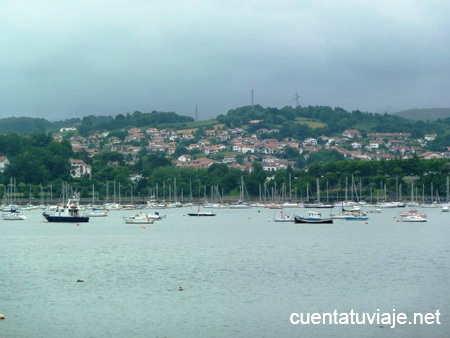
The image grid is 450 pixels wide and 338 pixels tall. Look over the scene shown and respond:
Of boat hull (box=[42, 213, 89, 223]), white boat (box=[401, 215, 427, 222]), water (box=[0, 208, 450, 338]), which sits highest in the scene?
boat hull (box=[42, 213, 89, 223])

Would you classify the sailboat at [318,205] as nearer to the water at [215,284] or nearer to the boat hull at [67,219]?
the boat hull at [67,219]

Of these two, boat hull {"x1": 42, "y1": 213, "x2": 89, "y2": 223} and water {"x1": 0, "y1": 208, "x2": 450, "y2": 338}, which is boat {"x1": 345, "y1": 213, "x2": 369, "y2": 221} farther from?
water {"x1": 0, "y1": 208, "x2": 450, "y2": 338}

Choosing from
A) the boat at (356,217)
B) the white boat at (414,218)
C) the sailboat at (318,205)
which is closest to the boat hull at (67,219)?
the boat at (356,217)

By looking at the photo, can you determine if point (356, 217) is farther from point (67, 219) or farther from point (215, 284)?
point (215, 284)

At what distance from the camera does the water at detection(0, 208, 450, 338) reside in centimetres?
3659

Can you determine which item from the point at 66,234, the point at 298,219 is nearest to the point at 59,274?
the point at 66,234

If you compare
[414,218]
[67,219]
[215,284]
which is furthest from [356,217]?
[215,284]

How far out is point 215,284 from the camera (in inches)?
1911

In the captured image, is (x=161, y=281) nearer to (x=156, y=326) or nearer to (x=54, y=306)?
(x=54, y=306)

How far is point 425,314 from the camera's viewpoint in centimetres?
3803

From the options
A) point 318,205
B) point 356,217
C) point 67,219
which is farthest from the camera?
point 318,205

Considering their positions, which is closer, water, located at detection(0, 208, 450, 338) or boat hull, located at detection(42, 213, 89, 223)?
water, located at detection(0, 208, 450, 338)

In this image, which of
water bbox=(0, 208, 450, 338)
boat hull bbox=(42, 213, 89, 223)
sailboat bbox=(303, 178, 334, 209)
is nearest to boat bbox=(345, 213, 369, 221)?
boat hull bbox=(42, 213, 89, 223)

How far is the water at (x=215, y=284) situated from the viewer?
120ft
